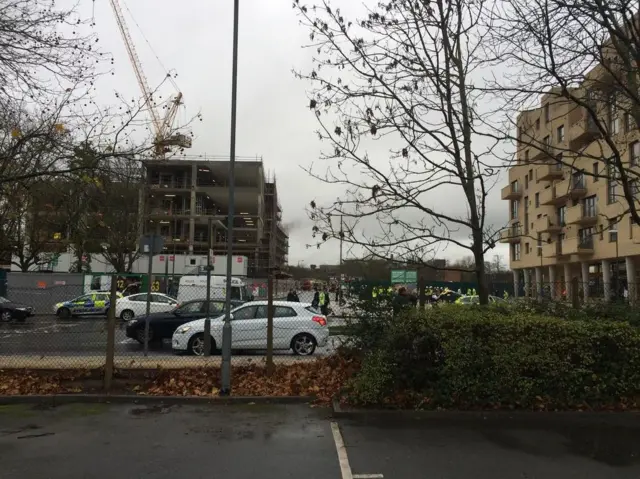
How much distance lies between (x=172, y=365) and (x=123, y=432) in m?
3.31

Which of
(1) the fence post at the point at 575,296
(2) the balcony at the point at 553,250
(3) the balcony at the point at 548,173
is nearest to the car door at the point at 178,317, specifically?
(1) the fence post at the point at 575,296

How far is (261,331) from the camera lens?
538 inches

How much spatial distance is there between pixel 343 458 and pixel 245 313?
863 centimetres

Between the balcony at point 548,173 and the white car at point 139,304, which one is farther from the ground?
the balcony at point 548,173

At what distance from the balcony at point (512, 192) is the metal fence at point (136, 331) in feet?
159

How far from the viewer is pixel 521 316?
7.79 metres

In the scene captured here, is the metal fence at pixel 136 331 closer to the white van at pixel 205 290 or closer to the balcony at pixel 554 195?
the white van at pixel 205 290

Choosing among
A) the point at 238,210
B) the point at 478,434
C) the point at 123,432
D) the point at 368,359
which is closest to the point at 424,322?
the point at 368,359

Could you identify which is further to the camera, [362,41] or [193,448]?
[362,41]

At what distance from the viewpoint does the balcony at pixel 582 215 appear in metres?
44.5

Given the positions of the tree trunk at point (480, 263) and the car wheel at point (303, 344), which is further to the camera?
the car wheel at point (303, 344)

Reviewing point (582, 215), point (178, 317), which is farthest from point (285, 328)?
point (582, 215)

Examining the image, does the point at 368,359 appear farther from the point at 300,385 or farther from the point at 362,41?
the point at 362,41

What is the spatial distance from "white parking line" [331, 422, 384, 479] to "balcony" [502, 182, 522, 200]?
61035 millimetres
